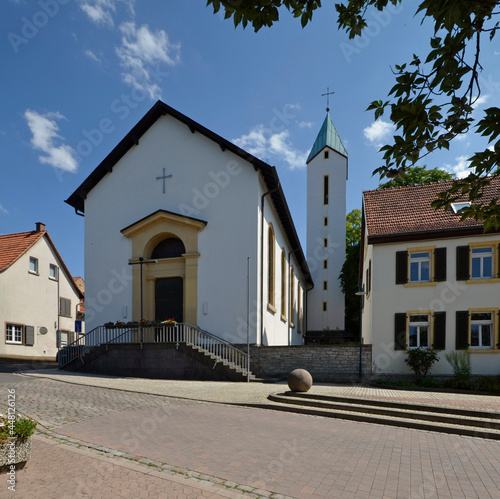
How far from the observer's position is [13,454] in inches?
189

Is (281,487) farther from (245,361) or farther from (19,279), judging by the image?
(19,279)

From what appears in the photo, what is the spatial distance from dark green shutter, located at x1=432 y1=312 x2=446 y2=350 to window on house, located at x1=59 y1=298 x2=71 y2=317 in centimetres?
2509

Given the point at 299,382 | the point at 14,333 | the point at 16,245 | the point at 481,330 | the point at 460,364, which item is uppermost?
the point at 16,245

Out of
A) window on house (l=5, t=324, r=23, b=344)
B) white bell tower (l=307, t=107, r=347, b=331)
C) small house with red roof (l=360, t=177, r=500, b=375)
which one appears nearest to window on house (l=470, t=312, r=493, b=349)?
small house with red roof (l=360, t=177, r=500, b=375)

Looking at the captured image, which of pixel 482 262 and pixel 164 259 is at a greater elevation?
pixel 164 259

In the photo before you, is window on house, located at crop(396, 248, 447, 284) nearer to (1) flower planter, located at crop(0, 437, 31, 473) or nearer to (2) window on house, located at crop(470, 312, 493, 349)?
(2) window on house, located at crop(470, 312, 493, 349)

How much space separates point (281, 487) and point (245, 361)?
1141 cm

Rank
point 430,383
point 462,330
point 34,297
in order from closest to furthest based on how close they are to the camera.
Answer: point 430,383 < point 462,330 < point 34,297

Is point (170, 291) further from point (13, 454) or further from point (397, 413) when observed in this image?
point (13, 454)

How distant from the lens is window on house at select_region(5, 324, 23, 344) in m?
24.7

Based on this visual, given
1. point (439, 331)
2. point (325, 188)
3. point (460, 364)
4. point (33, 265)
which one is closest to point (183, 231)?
point (439, 331)

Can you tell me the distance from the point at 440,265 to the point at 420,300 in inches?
61.0

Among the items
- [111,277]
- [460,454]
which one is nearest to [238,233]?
[111,277]

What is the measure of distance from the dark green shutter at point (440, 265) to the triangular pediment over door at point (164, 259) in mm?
9597
